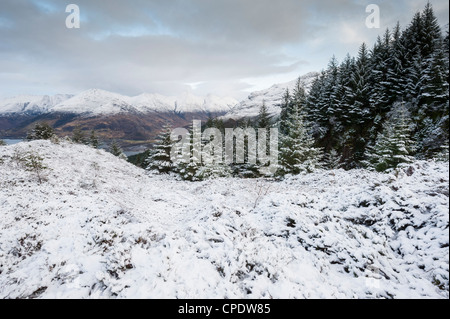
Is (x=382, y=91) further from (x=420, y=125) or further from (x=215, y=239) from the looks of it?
(x=215, y=239)

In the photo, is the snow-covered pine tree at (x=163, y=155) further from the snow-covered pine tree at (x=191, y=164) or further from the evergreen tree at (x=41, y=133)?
the evergreen tree at (x=41, y=133)

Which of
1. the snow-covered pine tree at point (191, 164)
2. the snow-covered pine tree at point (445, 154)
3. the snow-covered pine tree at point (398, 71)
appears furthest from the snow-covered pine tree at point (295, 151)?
the snow-covered pine tree at point (398, 71)

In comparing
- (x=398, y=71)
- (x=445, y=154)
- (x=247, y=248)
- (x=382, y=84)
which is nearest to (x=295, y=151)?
(x=445, y=154)

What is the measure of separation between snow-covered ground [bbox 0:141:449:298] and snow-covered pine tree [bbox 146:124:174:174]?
17.9 meters

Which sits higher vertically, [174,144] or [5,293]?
[174,144]

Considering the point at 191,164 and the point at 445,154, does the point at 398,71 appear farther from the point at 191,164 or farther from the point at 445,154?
the point at 191,164

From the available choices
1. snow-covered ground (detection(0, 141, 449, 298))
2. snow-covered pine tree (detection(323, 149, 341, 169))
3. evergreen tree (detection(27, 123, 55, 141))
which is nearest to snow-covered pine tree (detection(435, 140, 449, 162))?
snow-covered ground (detection(0, 141, 449, 298))

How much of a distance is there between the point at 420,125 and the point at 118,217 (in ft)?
99.6

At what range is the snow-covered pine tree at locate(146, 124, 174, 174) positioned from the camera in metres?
26.4

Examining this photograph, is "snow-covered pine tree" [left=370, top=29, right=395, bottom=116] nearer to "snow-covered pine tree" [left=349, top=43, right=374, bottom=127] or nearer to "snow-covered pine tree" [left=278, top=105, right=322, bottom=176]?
"snow-covered pine tree" [left=349, top=43, right=374, bottom=127]

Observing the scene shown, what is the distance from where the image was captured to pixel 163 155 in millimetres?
26438

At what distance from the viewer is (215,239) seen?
6129mm

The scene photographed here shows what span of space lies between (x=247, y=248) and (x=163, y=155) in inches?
898
